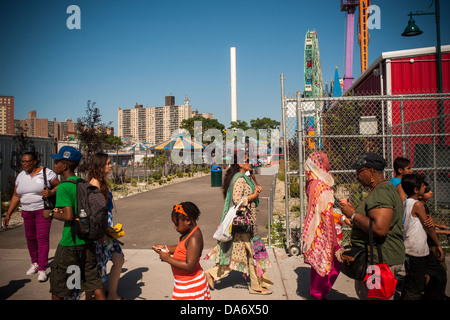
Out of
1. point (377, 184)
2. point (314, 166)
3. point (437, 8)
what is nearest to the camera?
point (377, 184)

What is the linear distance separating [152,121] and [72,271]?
148673 millimetres

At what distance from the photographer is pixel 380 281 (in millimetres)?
2555

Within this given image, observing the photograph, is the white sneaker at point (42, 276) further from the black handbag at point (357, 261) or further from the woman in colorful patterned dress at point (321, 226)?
the black handbag at point (357, 261)

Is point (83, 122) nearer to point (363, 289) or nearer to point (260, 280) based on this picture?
point (260, 280)

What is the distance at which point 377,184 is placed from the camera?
273 cm

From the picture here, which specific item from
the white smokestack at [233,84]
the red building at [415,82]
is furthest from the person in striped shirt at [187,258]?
the white smokestack at [233,84]

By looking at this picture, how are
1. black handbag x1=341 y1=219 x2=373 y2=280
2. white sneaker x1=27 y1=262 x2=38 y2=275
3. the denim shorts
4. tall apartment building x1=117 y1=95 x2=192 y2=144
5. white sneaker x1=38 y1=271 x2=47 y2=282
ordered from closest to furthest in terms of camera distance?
black handbag x1=341 y1=219 x2=373 y2=280
the denim shorts
white sneaker x1=38 y1=271 x2=47 y2=282
white sneaker x1=27 y1=262 x2=38 y2=275
tall apartment building x1=117 y1=95 x2=192 y2=144

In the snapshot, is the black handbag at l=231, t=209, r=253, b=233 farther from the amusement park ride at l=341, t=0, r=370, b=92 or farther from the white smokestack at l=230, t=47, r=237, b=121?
the white smokestack at l=230, t=47, r=237, b=121

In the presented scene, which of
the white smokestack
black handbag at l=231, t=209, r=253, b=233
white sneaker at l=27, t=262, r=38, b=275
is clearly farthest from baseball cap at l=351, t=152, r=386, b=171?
the white smokestack

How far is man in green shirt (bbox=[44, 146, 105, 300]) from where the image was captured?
2922 millimetres

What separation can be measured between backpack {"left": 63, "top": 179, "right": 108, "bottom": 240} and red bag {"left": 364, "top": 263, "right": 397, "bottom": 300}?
2314 millimetres

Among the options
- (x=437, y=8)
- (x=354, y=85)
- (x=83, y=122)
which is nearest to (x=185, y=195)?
(x=83, y=122)

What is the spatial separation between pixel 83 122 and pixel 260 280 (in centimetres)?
1158

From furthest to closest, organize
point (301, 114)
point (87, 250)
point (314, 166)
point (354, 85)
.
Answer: point (354, 85) < point (301, 114) < point (314, 166) < point (87, 250)
